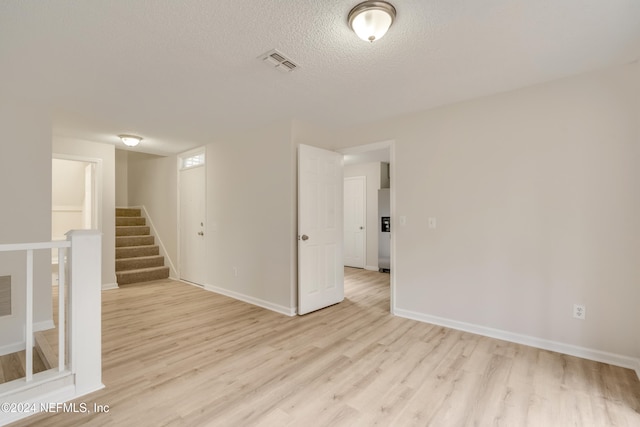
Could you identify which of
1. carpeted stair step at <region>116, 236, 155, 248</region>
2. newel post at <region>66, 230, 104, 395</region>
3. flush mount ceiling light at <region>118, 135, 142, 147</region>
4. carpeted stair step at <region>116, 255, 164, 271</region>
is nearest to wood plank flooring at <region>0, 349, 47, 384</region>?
newel post at <region>66, 230, 104, 395</region>

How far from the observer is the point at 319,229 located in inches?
146

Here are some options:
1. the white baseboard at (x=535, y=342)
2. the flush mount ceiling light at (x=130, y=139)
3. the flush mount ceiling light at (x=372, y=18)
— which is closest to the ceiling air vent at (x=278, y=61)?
the flush mount ceiling light at (x=372, y=18)

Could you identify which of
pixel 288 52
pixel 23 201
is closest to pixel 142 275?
pixel 23 201

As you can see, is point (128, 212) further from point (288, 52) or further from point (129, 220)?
point (288, 52)

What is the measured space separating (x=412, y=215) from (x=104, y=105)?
3543mm

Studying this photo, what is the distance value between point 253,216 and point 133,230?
3469 mm

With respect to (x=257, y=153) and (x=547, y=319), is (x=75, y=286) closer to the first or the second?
(x=257, y=153)

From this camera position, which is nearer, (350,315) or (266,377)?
(266,377)

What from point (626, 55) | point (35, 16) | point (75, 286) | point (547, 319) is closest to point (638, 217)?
point (547, 319)

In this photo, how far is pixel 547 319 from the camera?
8.43ft

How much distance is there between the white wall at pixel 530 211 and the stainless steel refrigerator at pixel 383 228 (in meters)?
2.67

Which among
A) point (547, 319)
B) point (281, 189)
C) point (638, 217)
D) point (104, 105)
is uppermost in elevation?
point (104, 105)

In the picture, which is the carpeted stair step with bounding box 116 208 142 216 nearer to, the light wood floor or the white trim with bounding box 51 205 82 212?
the white trim with bounding box 51 205 82 212

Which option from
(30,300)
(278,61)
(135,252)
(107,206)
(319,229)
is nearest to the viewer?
(30,300)
